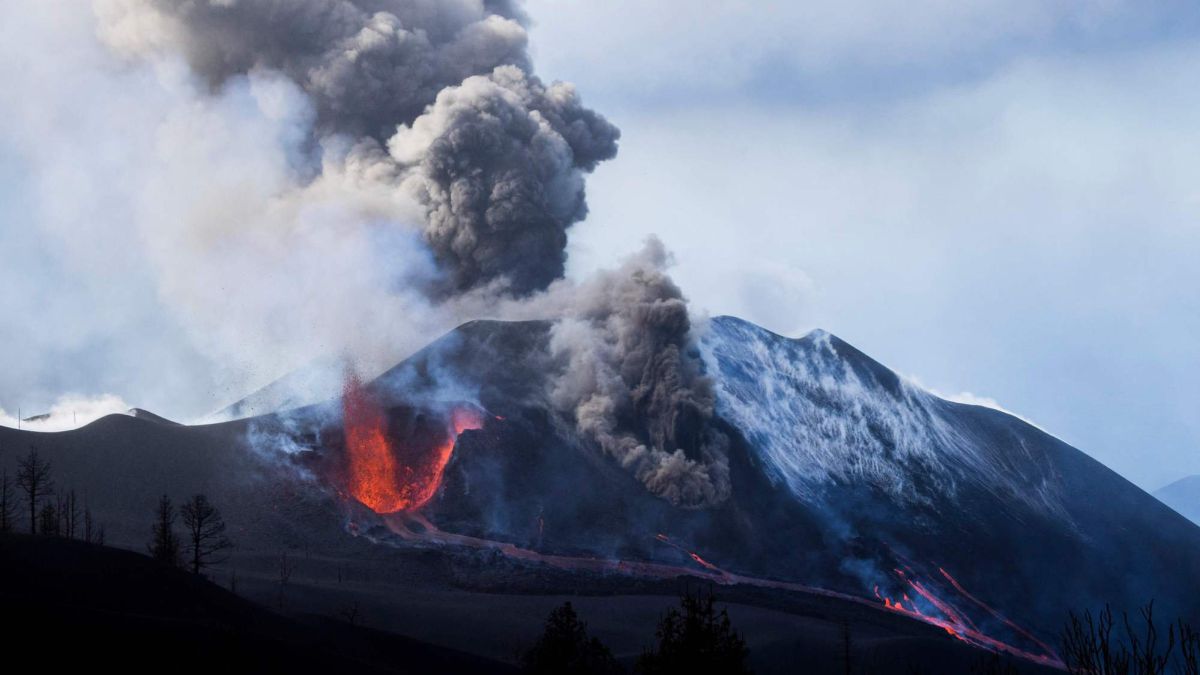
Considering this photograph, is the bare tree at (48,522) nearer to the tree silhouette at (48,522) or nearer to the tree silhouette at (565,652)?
the tree silhouette at (48,522)

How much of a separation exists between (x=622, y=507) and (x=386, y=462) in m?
15.0

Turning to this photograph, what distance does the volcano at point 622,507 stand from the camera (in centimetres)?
7419

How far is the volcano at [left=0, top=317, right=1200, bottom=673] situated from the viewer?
74188 millimetres

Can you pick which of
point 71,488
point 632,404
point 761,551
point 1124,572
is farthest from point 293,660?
point 1124,572

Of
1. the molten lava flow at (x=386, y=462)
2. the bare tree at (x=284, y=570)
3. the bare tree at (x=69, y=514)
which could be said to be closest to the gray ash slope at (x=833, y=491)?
the molten lava flow at (x=386, y=462)

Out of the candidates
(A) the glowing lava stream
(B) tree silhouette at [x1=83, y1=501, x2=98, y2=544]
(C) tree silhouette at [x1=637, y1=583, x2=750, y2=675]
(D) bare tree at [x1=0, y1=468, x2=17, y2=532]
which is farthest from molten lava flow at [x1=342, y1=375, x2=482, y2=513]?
(C) tree silhouette at [x1=637, y1=583, x2=750, y2=675]

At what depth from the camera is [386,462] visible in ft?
274

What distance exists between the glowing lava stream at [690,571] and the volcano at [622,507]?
7.7 inches

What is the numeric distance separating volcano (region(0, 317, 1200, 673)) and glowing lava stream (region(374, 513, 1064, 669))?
20cm

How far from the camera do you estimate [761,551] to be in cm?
8200

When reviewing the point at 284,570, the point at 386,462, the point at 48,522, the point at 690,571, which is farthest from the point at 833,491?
the point at 48,522

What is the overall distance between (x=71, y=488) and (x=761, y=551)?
40.5 metres

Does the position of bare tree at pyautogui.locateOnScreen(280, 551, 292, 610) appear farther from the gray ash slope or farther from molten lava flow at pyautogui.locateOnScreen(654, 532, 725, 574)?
molten lava flow at pyautogui.locateOnScreen(654, 532, 725, 574)

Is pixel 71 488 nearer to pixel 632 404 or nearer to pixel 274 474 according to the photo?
pixel 274 474
